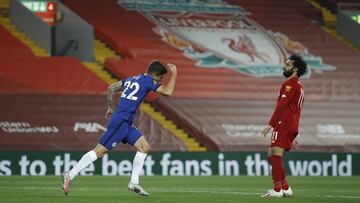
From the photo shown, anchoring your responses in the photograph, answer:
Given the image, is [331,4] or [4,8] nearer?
[4,8]

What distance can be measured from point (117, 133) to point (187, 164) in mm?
11407

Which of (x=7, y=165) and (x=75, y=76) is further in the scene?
(x=75, y=76)

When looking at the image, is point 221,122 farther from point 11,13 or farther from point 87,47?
point 11,13

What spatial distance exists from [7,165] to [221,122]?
24.6ft

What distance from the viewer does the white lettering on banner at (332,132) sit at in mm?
29062

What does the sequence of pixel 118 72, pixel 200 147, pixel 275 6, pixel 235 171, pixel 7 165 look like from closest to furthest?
pixel 7 165
pixel 235 171
pixel 200 147
pixel 118 72
pixel 275 6

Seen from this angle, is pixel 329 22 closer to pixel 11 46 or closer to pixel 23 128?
pixel 11 46

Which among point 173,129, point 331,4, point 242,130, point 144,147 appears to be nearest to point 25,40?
point 173,129

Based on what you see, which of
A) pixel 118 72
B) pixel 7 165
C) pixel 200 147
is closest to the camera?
pixel 7 165

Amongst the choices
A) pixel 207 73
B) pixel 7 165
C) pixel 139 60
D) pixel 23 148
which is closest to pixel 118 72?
pixel 139 60

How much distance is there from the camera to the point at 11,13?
3212 centimetres

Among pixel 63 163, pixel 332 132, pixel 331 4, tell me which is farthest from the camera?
pixel 331 4

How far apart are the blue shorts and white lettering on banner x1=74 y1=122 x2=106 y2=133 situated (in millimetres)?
13340

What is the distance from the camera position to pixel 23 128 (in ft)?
87.4
